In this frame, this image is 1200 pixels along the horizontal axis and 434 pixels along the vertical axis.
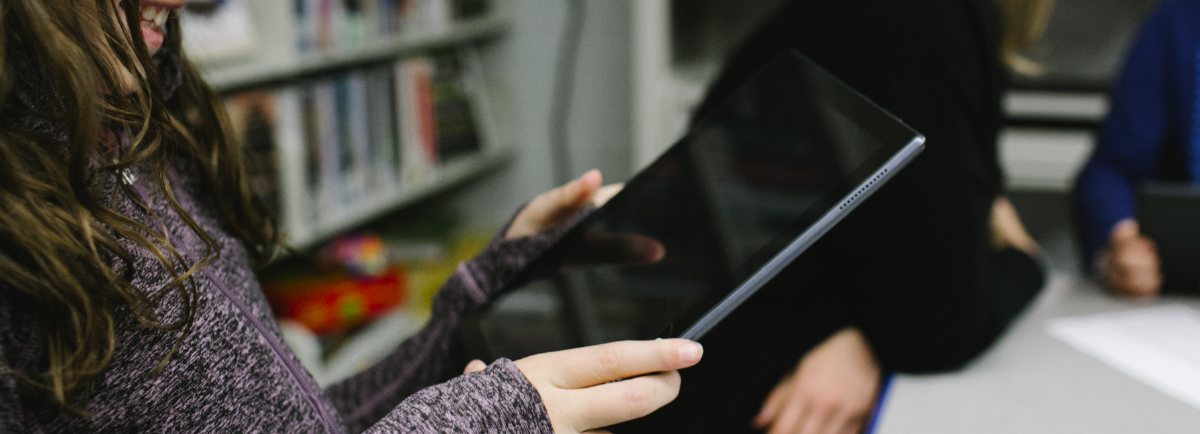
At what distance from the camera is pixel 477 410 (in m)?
0.36

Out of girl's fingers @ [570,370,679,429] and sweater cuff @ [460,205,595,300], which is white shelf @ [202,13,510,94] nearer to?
sweater cuff @ [460,205,595,300]

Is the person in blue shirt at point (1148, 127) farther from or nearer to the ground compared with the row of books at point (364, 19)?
nearer to the ground

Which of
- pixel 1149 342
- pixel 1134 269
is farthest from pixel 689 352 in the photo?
pixel 1134 269

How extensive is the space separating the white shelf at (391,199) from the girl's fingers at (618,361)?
0.73 m

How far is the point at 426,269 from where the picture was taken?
1.58 meters

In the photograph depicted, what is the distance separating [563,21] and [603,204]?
1.40 meters

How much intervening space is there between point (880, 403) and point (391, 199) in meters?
1.08

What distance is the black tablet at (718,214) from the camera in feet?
1.40

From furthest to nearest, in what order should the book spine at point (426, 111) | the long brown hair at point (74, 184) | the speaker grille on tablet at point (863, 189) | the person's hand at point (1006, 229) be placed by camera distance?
the book spine at point (426, 111)
the person's hand at point (1006, 229)
the speaker grille on tablet at point (863, 189)
the long brown hair at point (74, 184)

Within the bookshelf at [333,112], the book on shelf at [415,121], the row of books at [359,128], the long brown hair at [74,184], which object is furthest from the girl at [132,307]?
the book on shelf at [415,121]

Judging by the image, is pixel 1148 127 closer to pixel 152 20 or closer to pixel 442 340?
pixel 442 340

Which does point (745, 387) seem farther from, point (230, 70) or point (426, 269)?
point (426, 269)

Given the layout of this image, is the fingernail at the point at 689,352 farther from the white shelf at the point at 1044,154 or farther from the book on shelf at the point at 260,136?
the white shelf at the point at 1044,154

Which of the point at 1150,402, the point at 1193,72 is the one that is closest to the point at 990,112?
the point at 1150,402
